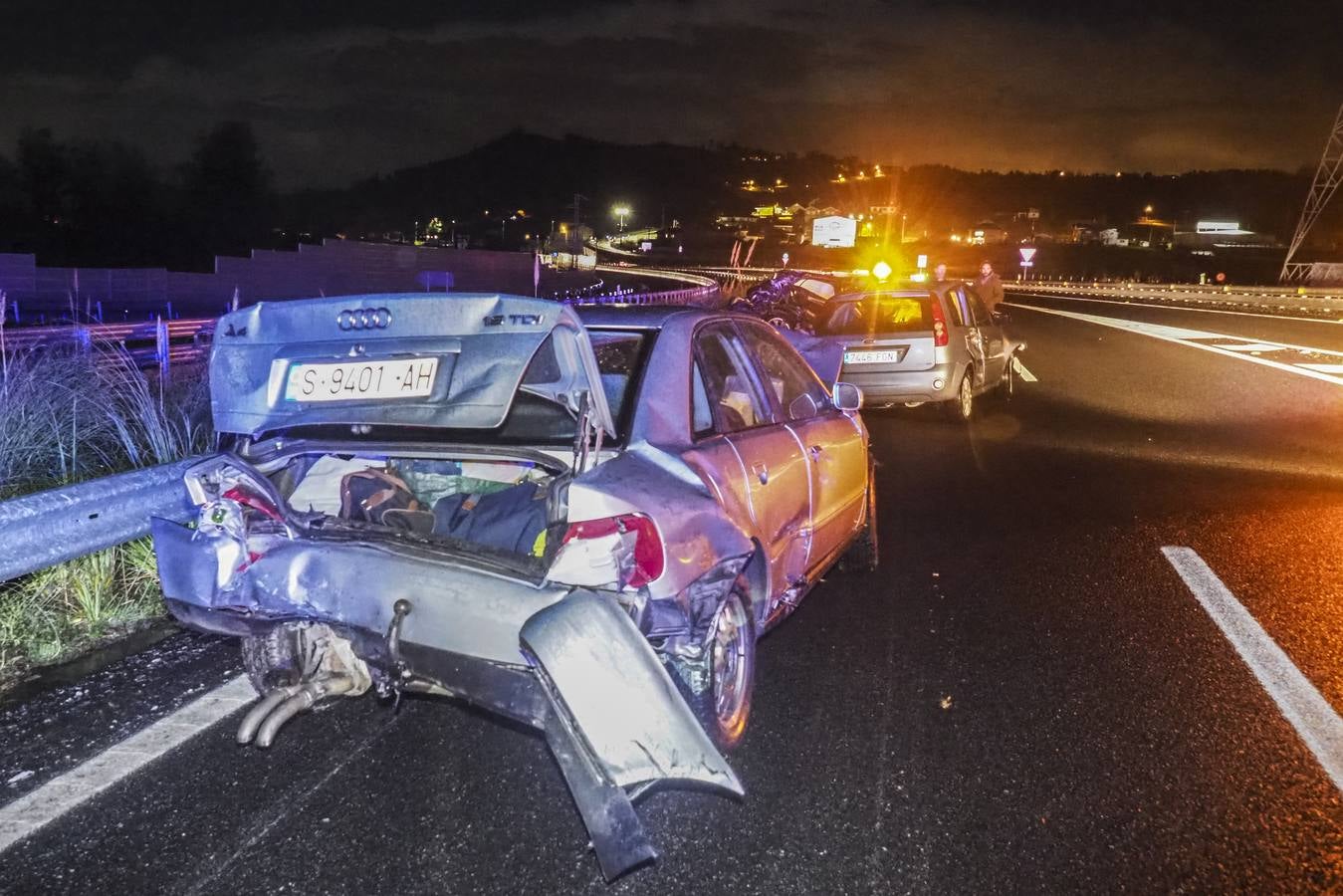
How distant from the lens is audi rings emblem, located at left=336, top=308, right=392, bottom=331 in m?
3.89

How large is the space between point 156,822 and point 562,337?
1970 mm

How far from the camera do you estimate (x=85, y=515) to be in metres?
4.94

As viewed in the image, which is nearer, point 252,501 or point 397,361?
point 397,361

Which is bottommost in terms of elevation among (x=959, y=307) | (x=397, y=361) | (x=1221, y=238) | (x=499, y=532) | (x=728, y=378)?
(x=499, y=532)

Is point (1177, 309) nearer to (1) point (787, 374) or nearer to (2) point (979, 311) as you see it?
(2) point (979, 311)

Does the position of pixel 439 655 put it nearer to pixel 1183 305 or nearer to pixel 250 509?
pixel 250 509

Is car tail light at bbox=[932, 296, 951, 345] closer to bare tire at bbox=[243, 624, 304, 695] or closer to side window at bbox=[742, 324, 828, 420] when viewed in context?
side window at bbox=[742, 324, 828, 420]

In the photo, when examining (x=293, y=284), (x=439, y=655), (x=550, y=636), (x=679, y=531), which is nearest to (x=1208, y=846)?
(x=679, y=531)

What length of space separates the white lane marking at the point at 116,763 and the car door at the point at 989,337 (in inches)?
425

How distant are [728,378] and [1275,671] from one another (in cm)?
274

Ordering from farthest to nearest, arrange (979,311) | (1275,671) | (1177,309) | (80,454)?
1. (1177,309)
2. (979,311)
3. (80,454)
4. (1275,671)

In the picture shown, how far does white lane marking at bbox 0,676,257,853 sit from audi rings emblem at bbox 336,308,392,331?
1.65 meters

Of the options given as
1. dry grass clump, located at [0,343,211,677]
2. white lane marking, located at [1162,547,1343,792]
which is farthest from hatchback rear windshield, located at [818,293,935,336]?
dry grass clump, located at [0,343,211,677]

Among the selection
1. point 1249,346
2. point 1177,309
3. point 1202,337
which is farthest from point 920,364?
point 1177,309
